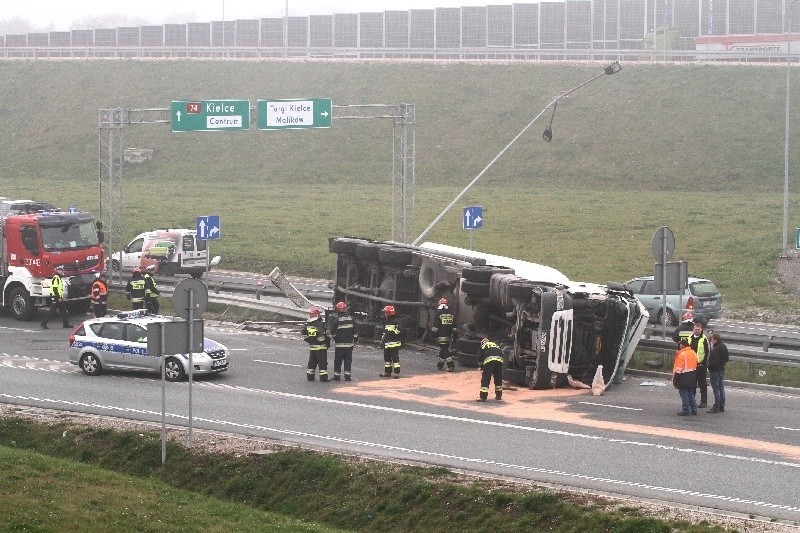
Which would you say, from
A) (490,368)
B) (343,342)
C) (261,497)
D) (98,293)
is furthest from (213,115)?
(261,497)

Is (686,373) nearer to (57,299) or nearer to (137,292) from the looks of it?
(137,292)

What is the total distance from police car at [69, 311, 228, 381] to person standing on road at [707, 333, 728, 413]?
996 centimetres

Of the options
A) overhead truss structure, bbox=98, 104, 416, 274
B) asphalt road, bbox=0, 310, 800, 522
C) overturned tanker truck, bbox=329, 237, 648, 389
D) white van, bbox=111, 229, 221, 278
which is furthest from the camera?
white van, bbox=111, 229, 221, 278

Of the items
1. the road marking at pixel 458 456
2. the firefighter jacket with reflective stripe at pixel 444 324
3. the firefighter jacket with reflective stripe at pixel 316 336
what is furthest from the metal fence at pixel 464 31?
the road marking at pixel 458 456

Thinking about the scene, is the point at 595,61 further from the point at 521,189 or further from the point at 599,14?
the point at 521,189

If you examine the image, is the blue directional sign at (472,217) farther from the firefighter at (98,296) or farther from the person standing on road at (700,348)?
the person standing on road at (700,348)

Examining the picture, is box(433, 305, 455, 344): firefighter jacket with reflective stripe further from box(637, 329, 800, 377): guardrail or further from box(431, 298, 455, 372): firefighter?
box(637, 329, 800, 377): guardrail

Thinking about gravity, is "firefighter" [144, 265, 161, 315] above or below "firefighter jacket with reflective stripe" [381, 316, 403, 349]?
above

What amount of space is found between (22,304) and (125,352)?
9363 millimetres

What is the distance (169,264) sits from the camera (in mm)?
42094

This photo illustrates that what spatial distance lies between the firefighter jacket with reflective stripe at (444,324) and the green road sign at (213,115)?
17532mm

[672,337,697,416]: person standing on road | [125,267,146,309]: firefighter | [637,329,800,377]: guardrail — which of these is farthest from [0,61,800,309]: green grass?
[672,337,697,416]: person standing on road

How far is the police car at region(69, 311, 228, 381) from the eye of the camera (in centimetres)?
2591

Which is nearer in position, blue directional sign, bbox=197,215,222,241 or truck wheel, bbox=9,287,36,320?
truck wheel, bbox=9,287,36,320
